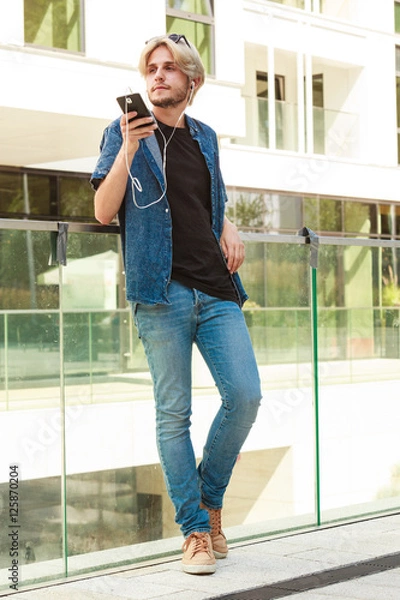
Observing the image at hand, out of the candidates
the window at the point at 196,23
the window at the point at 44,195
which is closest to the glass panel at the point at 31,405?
the window at the point at 196,23

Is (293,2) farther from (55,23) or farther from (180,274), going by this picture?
(180,274)

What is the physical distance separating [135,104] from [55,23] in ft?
40.1

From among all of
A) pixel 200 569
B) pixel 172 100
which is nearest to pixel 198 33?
pixel 172 100

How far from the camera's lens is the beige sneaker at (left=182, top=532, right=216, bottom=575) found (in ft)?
13.3

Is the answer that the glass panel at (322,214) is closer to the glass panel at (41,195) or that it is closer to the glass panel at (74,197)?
the glass panel at (74,197)

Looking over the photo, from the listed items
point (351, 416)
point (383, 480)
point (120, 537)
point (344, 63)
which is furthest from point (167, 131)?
point (344, 63)

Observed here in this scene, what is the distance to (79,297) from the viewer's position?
4.29m

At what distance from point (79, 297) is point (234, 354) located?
62 centimetres

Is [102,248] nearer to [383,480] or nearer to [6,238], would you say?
[6,238]

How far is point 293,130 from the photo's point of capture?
24.4m

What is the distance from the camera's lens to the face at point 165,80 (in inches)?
161

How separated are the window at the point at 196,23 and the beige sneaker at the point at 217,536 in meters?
13.6

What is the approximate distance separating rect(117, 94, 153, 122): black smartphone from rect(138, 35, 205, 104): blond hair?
14.1 inches

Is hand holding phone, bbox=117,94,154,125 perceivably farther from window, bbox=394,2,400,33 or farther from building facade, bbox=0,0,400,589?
window, bbox=394,2,400,33
